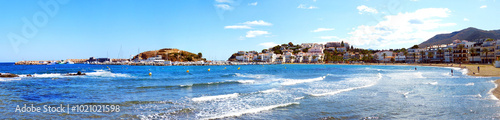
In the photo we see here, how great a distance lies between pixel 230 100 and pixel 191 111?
3605 mm

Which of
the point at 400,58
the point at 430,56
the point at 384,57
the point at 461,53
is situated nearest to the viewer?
the point at 461,53

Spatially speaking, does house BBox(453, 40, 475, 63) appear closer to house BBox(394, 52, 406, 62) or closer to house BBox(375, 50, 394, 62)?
house BBox(394, 52, 406, 62)

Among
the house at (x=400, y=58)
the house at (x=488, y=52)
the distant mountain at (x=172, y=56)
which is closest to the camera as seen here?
the house at (x=488, y=52)

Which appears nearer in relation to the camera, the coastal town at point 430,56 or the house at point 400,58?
the coastal town at point 430,56

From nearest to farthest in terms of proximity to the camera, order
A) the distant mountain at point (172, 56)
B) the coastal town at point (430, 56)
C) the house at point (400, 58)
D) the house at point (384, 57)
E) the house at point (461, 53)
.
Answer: the coastal town at point (430, 56)
the house at point (461, 53)
the house at point (400, 58)
the house at point (384, 57)
the distant mountain at point (172, 56)

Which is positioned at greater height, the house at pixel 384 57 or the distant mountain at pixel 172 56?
the distant mountain at pixel 172 56

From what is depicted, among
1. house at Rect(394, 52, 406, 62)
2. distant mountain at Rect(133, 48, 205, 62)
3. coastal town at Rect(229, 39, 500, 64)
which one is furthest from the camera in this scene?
distant mountain at Rect(133, 48, 205, 62)

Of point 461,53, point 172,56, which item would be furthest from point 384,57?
point 172,56

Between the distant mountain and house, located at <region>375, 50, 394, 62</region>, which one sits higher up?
the distant mountain

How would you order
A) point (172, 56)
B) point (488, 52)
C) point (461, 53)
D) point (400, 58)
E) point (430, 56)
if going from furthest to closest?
point (172, 56), point (400, 58), point (430, 56), point (461, 53), point (488, 52)

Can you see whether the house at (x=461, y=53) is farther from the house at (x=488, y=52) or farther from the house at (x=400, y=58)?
the house at (x=400, y=58)

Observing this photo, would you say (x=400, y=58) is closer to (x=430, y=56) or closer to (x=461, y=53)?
(x=430, y=56)

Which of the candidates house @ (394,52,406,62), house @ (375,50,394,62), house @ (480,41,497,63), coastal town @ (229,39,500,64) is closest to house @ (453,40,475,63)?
coastal town @ (229,39,500,64)

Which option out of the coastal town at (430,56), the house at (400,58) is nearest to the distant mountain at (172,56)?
the coastal town at (430,56)
